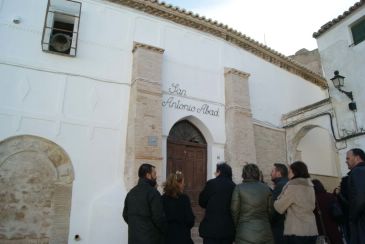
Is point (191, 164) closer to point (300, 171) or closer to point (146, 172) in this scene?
point (146, 172)

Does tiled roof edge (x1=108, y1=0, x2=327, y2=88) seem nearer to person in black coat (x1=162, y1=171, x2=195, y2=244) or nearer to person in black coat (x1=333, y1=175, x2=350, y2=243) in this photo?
person in black coat (x1=162, y1=171, x2=195, y2=244)

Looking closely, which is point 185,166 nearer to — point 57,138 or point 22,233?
point 57,138

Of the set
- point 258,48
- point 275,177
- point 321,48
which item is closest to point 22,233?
point 275,177

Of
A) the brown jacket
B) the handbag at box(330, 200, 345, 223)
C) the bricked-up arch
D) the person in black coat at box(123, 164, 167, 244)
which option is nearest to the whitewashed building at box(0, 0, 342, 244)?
the bricked-up arch

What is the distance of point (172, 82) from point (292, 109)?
20.0ft

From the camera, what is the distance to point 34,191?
758 cm

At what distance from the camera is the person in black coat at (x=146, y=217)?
4109 mm

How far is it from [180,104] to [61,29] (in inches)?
157

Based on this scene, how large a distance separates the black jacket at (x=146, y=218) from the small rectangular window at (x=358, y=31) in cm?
934

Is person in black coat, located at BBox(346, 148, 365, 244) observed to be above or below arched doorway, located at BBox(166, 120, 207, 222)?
below

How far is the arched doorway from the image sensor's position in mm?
9703

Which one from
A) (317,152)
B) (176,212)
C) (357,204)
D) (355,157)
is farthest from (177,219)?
(317,152)

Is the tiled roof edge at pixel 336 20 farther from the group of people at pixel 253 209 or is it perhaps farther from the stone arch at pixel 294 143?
the group of people at pixel 253 209

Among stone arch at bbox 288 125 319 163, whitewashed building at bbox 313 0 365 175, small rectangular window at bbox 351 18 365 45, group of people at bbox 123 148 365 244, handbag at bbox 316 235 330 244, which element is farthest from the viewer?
stone arch at bbox 288 125 319 163
